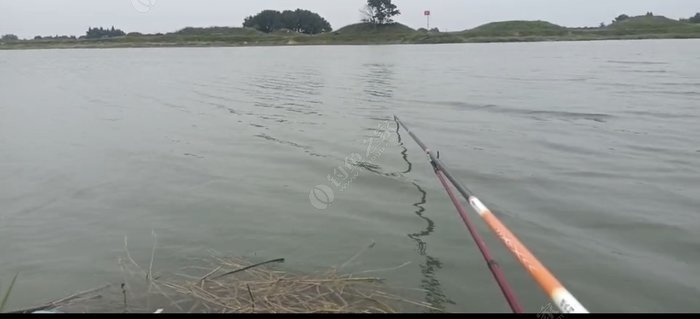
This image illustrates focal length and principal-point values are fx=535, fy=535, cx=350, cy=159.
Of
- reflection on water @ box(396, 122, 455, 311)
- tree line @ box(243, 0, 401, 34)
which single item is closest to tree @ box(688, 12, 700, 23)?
tree line @ box(243, 0, 401, 34)

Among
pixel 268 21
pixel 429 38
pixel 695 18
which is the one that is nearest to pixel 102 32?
pixel 268 21

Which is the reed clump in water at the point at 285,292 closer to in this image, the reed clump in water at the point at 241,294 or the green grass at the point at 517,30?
the reed clump in water at the point at 241,294

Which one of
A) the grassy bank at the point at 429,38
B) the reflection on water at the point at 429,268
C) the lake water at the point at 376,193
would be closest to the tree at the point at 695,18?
the grassy bank at the point at 429,38

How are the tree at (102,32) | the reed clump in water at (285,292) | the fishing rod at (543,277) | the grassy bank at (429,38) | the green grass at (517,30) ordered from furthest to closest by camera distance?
1. the tree at (102,32)
2. the green grass at (517,30)
3. the grassy bank at (429,38)
4. the reed clump in water at (285,292)
5. the fishing rod at (543,277)

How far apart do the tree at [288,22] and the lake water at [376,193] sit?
123 m

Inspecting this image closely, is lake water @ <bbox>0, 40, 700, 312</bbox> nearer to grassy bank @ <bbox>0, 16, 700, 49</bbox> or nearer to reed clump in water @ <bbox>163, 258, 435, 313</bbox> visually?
reed clump in water @ <bbox>163, 258, 435, 313</bbox>

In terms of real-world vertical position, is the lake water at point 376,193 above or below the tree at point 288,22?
below

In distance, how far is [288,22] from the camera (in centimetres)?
13388

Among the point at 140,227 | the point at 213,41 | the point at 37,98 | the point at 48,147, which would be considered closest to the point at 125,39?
the point at 213,41

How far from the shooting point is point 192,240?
6.08 meters

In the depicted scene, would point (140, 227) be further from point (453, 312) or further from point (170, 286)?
point (453, 312)

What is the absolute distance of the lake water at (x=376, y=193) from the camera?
517 cm

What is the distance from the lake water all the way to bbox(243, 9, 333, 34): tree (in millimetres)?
122996

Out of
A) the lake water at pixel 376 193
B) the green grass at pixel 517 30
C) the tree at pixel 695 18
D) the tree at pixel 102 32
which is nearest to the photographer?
the lake water at pixel 376 193
